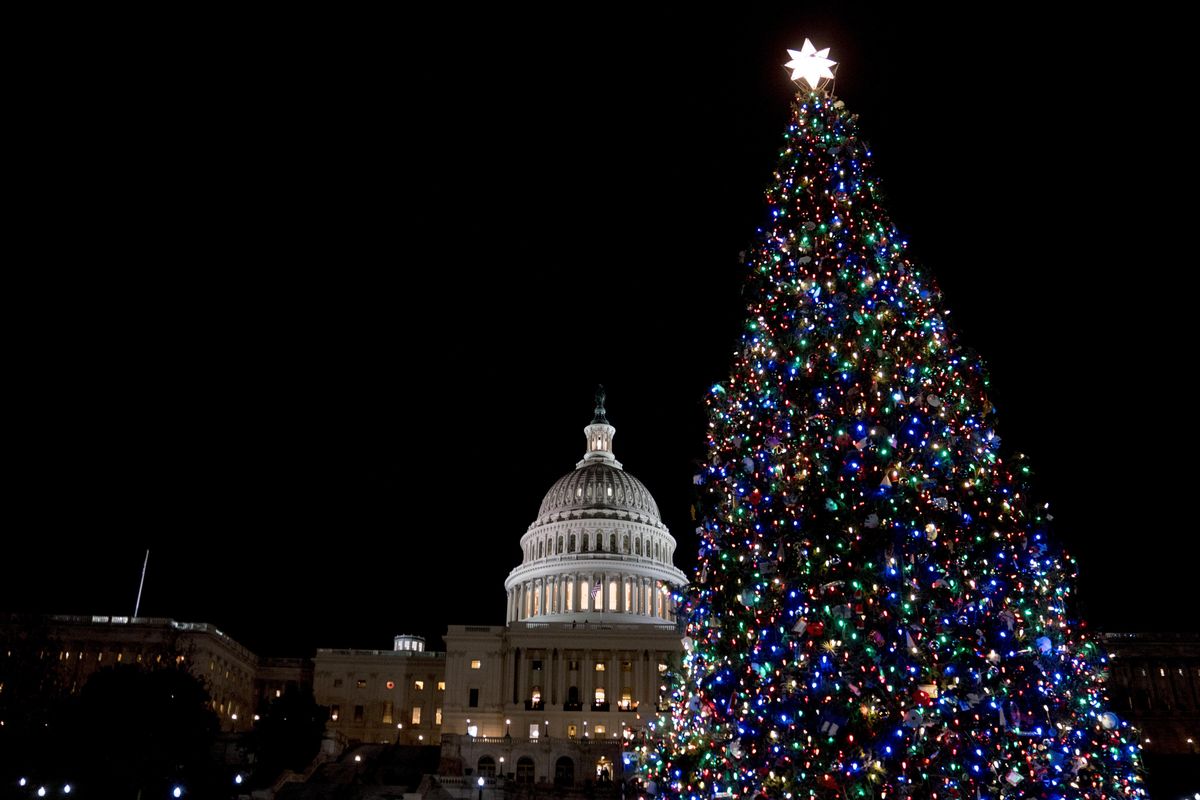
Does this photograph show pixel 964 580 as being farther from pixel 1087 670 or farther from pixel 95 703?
pixel 95 703

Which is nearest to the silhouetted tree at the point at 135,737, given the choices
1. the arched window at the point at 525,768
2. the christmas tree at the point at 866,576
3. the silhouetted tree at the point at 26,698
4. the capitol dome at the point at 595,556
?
the silhouetted tree at the point at 26,698

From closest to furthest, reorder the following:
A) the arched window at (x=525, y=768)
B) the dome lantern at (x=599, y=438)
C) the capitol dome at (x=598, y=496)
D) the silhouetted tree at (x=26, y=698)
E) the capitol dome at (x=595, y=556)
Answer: the silhouetted tree at (x=26, y=698), the arched window at (x=525, y=768), the capitol dome at (x=595, y=556), the capitol dome at (x=598, y=496), the dome lantern at (x=599, y=438)

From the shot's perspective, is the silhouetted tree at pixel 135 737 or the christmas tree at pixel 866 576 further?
the silhouetted tree at pixel 135 737

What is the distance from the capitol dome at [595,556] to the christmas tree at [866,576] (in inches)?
3370

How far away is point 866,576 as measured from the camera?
1681 cm

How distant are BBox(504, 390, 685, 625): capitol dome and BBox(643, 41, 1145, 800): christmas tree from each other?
8559 cm

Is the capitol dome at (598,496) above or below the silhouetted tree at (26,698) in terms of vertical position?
above

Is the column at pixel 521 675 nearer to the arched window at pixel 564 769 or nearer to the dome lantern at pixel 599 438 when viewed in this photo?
the arched window at pixel 564 769

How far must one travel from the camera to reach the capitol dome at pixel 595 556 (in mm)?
108500

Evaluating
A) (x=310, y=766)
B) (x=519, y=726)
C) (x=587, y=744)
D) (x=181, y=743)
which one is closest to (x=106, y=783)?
(x=181, y=743)

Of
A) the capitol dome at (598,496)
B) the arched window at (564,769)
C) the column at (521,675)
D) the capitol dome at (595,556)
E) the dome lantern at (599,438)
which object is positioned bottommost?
the arched window at (564,769)

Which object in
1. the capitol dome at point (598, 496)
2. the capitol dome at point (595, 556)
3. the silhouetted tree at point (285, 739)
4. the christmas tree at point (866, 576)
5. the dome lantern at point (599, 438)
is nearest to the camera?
the christmas tree at point (866, 576)

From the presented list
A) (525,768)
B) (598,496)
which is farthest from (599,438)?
(525,768)

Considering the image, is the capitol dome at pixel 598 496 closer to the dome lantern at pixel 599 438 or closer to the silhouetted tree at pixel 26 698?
the dome lantern at pixel 599 438
